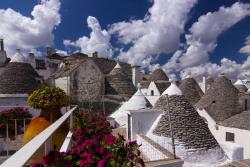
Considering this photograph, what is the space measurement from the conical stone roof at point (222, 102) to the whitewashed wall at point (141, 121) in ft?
33.5

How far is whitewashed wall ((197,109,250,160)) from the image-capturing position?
11.7 metres

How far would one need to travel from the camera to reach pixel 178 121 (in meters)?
Answer: 11.0

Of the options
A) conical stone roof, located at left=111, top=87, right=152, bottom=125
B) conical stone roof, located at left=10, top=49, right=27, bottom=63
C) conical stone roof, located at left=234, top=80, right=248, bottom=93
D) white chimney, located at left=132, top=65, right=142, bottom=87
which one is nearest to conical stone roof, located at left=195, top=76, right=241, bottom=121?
conical stone roof, located at left=111, top=87, right=152, bottom=125

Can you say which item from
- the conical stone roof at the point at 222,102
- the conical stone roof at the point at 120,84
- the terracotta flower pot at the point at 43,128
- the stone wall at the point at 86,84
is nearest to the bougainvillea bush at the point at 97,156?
the terracotta flower pot at the point at 43,128

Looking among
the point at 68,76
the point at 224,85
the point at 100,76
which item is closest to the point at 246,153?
the point at 224,85

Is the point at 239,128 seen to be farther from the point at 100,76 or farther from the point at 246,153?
the point at 100,76

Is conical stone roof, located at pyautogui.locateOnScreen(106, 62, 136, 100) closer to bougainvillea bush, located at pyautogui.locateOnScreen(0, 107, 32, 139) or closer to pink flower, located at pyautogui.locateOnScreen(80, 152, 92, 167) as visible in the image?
bougainvillea bush, located at pyautogui.locateOnScreen(0, 107, 32, 139)

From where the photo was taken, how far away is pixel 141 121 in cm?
1192

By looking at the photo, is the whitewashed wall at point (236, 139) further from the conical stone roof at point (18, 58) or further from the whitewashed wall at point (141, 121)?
the conical stone roof at point (18, 58)

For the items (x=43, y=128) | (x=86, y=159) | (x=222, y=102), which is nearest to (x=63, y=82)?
(x=222, y=102)

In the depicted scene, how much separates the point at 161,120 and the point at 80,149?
9197mm

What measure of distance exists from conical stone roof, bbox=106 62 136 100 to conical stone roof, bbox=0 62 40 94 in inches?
354

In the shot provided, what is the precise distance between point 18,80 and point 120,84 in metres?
10.7

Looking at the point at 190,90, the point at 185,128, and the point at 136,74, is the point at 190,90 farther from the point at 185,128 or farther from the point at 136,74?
the point at 185,128
